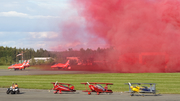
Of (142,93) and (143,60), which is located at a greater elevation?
(143,60)

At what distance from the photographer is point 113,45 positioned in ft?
251

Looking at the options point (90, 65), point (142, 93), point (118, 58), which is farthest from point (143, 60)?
point (142, 93)

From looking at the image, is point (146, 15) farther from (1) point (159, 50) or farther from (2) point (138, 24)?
(1) point (159, 50)

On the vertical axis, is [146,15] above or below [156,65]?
above

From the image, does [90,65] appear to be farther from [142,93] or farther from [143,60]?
[142,93]

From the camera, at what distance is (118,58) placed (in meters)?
78.5

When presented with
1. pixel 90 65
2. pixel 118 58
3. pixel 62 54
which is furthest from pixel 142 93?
pixel 62 54

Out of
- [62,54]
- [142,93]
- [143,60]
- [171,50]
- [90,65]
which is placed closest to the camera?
[142,93]

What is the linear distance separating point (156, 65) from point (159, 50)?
4667mm

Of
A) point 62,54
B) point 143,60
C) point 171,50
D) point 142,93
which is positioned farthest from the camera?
point 62,54

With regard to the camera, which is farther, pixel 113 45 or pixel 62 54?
pixel 62 54

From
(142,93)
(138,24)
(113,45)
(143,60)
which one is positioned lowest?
(142,93)

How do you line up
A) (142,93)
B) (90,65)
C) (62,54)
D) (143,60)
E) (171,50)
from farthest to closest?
(62,54), (90,65), (143,60), (171,50), (142,93)

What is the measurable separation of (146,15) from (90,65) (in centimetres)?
3714
